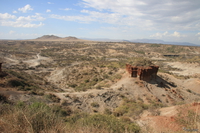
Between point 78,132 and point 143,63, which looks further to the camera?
point 143,63

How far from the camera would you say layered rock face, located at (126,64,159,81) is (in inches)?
796

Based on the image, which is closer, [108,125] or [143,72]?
[108,125]

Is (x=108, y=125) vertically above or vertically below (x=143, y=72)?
below

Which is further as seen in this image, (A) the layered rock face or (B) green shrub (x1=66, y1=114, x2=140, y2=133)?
(A) the layered rock face

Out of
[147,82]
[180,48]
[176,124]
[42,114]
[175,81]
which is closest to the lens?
[42,114]

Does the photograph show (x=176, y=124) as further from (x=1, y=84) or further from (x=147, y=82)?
(x=1, y=84)

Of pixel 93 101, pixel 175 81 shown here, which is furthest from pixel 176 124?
pixel 175 81

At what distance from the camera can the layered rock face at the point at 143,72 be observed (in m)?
20.2

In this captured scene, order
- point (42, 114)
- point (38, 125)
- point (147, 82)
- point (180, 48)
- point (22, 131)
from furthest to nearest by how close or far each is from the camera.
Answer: point (180, 48), point (147, 82), point (42, 114), point (38, 125), point (22, 131)

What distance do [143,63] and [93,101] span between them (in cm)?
1185

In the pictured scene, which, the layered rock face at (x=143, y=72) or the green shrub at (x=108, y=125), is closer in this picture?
the green shrub at (x=108, y=125)

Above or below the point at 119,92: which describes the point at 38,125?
above

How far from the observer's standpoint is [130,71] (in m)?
21.4

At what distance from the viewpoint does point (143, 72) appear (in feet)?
66.3
